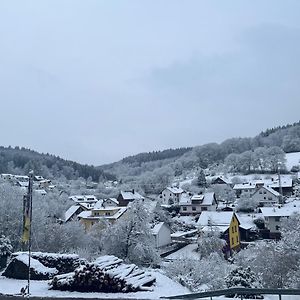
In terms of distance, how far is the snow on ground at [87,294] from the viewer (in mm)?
13586

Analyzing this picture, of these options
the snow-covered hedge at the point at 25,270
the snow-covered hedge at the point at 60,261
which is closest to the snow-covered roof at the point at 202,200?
the snow-covered hedge at the point at 60,261

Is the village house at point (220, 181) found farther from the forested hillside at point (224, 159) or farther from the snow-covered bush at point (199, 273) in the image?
the snow-covered bush at point (199, 273)

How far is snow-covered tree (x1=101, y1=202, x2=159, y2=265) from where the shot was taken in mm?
29922

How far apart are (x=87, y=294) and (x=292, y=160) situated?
364 ft

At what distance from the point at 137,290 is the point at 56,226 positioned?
65.9 feet

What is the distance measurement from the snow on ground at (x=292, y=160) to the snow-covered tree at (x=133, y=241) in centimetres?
8404

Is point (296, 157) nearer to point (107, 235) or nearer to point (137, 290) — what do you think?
point (107, 235)

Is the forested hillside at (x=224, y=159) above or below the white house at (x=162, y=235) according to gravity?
above

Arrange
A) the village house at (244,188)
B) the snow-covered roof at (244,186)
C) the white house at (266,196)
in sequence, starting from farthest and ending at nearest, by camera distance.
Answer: the snow-covered roof at (244,186) → the village house at (244,188) → the white house at (266,196)

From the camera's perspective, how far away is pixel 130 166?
630 ft

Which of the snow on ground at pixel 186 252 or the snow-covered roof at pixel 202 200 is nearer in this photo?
the snow on ground at pixel 186 252

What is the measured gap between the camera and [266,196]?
242 ft

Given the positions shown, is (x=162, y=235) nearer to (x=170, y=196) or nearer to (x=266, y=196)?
(x=266, y=196)

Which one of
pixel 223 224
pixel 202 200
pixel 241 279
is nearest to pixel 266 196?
pixel 202 200
